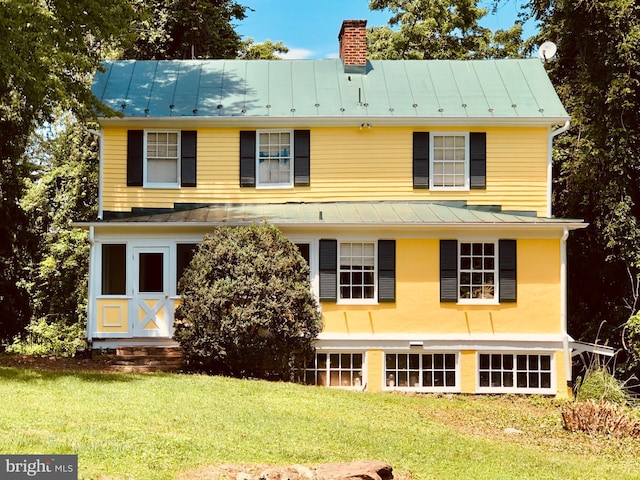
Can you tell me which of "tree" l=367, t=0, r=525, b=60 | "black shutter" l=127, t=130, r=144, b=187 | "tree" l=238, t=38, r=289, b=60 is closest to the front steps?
"black shutter" l=127, t=130, r=144, b=187

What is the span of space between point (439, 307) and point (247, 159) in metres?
5.74

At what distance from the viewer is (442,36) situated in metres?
32.6

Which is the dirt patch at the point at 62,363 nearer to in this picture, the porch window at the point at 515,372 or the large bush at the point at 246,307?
the large bush at the point at 246,307

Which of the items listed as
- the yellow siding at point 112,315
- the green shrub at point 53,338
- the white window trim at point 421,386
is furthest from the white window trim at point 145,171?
the green shrub at point 53,338

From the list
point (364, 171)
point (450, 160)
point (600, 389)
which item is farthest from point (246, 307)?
point (600, 389)

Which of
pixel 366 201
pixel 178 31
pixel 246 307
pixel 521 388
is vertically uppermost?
pixel 178 31

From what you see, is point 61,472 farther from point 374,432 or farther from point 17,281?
point 17,281

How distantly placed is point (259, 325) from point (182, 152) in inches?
218

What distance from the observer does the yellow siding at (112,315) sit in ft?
60.8

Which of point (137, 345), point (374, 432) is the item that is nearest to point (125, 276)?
point (137, 345)

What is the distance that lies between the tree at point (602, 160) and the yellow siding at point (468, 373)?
4987mm

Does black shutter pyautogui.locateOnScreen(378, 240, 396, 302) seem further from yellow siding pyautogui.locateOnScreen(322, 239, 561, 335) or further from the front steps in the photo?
the front steps

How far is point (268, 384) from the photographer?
50.8ft

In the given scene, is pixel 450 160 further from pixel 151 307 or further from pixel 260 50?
pixel 260 50
